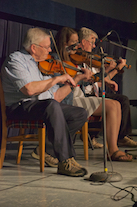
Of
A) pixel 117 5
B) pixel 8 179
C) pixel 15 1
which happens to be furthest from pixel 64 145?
pixel 117 5

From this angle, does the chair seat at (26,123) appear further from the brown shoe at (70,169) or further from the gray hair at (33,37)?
the gray hair at (33,37)

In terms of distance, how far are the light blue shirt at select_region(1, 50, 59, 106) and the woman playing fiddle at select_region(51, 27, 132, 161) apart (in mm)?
409

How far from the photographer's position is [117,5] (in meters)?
5.73

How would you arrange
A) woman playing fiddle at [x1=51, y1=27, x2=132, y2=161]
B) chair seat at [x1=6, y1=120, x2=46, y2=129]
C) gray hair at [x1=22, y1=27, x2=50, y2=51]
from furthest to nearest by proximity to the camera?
woman playing fiddle at [x1=51, y1=27, x2=132, y2=161]
gray hair at [x1=22, y1=27, x2=50, y2=51]
chair seat at [x1=6, y1=120, x2=46, y2=129]

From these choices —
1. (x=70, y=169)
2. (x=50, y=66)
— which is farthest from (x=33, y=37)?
(x=70, y=169)

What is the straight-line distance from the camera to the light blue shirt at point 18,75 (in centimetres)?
200

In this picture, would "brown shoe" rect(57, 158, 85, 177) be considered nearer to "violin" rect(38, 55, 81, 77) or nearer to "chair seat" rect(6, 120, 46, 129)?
"chair seat" rect(6, 120, 46, 129)

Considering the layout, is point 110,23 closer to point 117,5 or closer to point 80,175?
point 117,5

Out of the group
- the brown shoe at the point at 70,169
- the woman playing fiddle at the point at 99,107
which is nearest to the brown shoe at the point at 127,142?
the woman playing fiddle at the point at 99,107

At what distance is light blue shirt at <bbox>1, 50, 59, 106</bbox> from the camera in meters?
2.00

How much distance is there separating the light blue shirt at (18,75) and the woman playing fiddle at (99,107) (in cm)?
41

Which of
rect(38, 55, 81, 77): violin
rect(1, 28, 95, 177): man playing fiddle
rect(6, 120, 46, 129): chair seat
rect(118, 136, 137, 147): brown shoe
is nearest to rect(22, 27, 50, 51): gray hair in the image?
rect(1, 28, 95, 177): man playing fiddle

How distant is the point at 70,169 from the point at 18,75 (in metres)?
0.71

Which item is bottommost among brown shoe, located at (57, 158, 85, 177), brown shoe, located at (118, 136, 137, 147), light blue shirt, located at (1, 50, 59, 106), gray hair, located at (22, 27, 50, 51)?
brown shoe, located at (57, 158, 85, 177)
